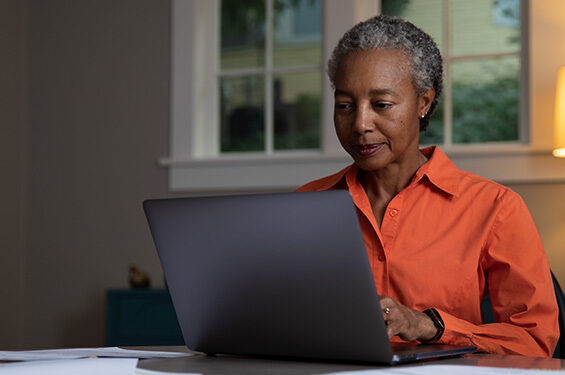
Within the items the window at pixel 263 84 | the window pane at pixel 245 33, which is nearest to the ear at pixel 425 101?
the window at pixel 263 84

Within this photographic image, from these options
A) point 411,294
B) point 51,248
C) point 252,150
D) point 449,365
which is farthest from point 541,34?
point 51,248

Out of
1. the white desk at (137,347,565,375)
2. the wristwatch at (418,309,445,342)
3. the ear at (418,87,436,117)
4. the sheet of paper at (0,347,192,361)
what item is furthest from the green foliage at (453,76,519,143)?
the sheet of paper at (0,347,192,361)

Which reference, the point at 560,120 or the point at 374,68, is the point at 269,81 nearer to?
the point at 560,120

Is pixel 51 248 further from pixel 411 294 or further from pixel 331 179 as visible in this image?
pixel 411 294

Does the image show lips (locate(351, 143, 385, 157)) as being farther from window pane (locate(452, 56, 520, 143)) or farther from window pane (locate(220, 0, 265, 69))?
window pane (locate(220, 0, 265, 69))

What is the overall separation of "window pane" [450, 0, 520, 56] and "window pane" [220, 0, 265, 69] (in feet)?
3.18

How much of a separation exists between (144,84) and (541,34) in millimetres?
1889

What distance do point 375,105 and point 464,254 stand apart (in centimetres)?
37

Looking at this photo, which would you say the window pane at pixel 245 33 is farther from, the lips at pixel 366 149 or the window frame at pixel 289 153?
the lips at pixel 366 149

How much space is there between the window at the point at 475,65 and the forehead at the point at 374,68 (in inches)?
67.0

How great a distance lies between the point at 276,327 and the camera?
113 centimetres

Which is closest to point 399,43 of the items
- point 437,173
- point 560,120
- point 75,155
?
point 437,173

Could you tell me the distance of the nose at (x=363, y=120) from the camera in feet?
5.09

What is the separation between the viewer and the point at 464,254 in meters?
1.53
